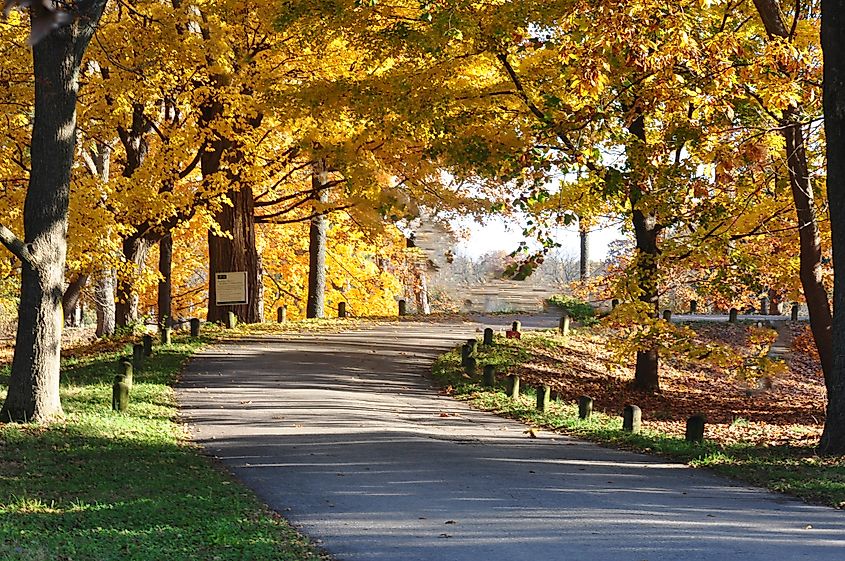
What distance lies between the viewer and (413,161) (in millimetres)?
21469

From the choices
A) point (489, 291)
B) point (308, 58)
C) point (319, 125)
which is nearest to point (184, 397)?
point (319, 125)

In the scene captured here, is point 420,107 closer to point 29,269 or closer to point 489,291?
point 29,269

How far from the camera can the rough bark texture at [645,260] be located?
17.2m

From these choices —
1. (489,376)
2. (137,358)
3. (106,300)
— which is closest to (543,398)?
(489,376)

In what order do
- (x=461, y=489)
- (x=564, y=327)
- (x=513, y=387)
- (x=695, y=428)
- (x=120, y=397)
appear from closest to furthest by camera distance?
(x=461, y=489) < (x=695, y=428) < (x=120, y=397) < (x=513, y=387) < (x=564, y=327)

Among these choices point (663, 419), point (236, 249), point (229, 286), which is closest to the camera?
point (663, 419)

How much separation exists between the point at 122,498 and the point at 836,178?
8748 mm

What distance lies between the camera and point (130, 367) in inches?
609

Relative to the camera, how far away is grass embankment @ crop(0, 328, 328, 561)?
6965 mm

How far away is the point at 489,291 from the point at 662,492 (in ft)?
174

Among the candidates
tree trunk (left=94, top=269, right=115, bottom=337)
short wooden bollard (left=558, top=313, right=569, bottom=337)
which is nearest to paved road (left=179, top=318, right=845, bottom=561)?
short wooden bollard (left=558, top=313, right=569, bottom=337)

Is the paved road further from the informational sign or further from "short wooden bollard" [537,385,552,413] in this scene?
the informational sign

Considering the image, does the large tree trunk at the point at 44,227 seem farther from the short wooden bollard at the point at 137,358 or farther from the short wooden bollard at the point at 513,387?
the short wooden bollard at the point at 513,387

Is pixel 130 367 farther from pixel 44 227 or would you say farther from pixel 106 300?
pixel 106 300
